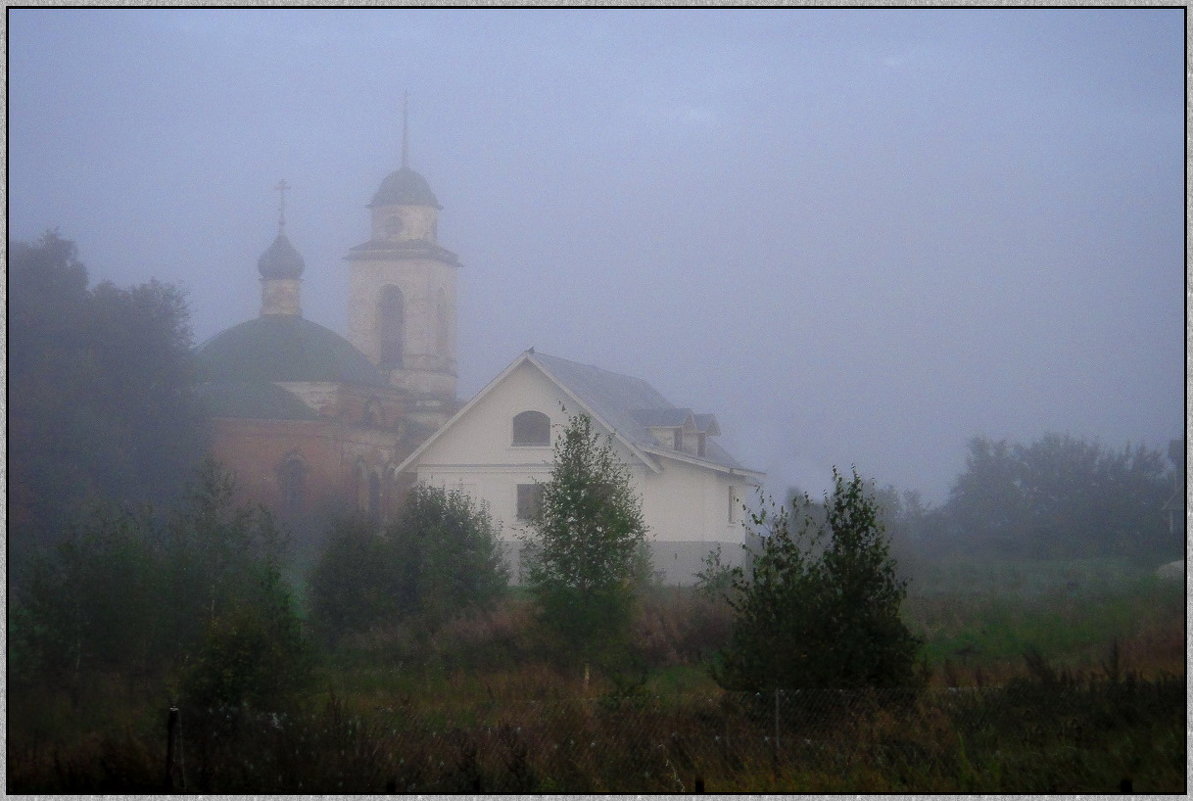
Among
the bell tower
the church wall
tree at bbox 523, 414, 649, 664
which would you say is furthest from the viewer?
the bell tower

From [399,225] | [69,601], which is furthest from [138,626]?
Answer: [399,225]

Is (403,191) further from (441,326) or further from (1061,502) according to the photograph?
(1061,502)

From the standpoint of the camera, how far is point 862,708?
11867 mm

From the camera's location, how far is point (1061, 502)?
3641 cm

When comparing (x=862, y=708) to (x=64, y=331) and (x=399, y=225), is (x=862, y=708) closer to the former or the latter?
(x=64, y=331)

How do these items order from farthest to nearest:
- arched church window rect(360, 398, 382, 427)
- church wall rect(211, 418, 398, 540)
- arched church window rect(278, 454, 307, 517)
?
arched church window rect(360, 398, 382, 427) → arched church window rect(278, 454, 307, 517) → church wall rect(211, 418, 398, 540)

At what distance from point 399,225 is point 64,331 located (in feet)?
96.0

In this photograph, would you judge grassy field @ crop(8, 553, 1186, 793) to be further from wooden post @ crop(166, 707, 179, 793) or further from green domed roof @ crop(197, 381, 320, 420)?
green domed roof @ crop(197, 381, 320, 420)

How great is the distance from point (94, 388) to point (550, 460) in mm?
18608

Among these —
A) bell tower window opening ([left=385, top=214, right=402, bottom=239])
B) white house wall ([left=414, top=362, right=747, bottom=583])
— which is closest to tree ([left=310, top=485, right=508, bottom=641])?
white house wall ([left=414, top=362, right=747, bottom=583])

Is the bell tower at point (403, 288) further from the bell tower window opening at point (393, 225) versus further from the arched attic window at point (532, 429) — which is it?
the arched attic window at point (532, 429)

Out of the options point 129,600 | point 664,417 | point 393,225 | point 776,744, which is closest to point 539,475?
point 664,417

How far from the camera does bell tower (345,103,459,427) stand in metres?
72.4

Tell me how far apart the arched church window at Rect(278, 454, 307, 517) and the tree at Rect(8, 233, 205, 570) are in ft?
19.4
